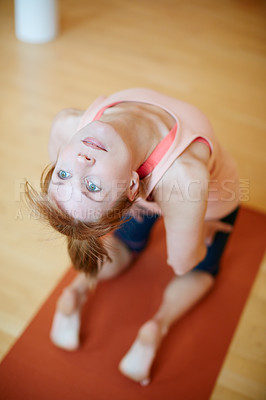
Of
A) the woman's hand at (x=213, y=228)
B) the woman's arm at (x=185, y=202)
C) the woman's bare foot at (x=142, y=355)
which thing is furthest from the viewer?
the woman's hand at (x=213, y=228)

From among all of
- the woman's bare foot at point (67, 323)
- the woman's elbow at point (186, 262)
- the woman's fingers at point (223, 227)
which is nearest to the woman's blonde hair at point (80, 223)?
the woman's elbow at point (186, 262)

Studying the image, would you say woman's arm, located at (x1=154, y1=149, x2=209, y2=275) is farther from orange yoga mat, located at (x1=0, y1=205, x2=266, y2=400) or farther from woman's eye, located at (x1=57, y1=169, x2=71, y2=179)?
→ orange yoga mat, located at (x1=0, y1=205, x2=266, y2=400)

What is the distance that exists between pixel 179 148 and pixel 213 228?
413 mm

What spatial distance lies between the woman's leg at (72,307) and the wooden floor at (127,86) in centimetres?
11

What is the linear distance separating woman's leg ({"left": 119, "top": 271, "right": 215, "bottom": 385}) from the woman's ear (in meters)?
0.47

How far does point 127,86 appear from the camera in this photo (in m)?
2.26

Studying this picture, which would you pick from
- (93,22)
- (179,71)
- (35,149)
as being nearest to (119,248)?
(35,149)

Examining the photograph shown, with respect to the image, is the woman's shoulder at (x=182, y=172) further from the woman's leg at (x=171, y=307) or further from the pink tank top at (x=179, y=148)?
the woman's leg at (x=171, y=307)

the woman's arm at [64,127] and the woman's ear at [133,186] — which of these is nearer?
the woman's ear at [133,186]

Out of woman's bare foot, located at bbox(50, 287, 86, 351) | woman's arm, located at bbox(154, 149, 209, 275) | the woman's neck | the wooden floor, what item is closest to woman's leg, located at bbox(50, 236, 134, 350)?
woman's bare foot, located at bbox(50, 287, 86, 351)

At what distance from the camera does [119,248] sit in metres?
1.40

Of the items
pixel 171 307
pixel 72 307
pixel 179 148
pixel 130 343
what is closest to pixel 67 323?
pixel 72 307

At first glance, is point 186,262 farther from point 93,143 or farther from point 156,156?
point 93,143

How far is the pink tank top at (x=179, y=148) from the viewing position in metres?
0.97
